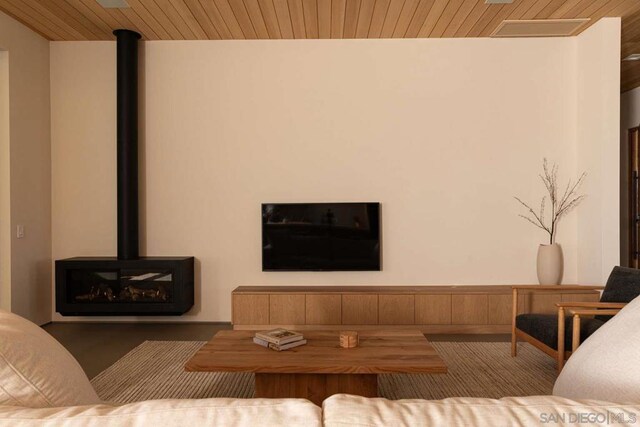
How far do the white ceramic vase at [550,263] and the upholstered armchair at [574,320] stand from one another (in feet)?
3.74

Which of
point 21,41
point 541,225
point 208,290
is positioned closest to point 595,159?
point 541,225

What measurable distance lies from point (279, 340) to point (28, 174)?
347cm

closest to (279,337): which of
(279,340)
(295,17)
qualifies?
(279,340)

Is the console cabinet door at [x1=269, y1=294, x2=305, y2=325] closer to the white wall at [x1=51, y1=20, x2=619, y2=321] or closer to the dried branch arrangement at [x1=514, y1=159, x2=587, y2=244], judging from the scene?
the white wall at [x1=51, y1=20, x2=619, y2=321]

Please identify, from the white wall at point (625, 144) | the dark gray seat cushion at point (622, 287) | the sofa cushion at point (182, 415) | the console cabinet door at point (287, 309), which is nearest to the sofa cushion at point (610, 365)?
the sofa cushion at point (182, 415)

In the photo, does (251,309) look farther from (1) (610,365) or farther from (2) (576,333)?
(1) (610,365)

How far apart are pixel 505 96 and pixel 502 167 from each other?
73 cm

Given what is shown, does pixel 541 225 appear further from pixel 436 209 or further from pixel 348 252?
pixel 348 252

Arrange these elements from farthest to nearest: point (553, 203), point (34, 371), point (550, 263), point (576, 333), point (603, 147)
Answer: point (553, 203), point (550, 263), point (603, 147), point (576, 333), point (34, 371)

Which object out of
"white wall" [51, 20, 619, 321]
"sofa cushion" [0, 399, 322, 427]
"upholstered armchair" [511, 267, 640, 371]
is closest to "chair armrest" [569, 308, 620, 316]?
"upholstered armchair" [511, 267, 640, 371]

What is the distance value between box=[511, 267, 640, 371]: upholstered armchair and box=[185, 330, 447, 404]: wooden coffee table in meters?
0.96

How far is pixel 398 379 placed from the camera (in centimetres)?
339

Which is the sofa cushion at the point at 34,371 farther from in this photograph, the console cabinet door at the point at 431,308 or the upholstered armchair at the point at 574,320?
the console cabinet door at the point at 431,308

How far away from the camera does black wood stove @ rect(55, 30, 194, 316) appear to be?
4.82 m
